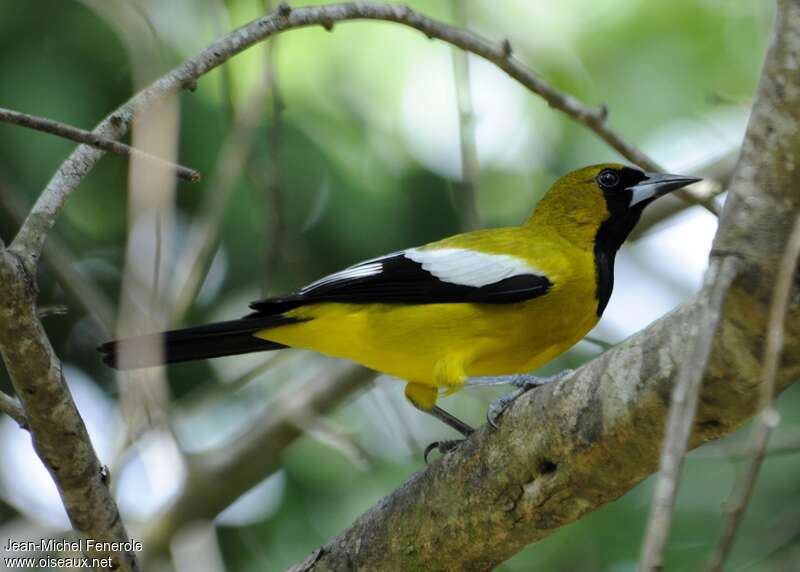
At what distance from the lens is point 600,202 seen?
4.95 metres

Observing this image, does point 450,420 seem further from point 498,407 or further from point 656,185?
point 656,185

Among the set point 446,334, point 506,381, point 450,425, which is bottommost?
point 450,425

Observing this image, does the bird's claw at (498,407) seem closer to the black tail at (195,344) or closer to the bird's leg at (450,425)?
the bird's leg at (450,425)

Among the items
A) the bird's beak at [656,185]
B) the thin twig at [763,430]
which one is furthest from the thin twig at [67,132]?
the bird's beak at [656,185]

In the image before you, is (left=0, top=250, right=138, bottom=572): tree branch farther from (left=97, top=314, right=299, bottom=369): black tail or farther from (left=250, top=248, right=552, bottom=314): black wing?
(left=250, top=248, right=552, bottom=314): black wing

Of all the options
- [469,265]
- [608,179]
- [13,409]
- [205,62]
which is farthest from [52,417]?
[608,179]

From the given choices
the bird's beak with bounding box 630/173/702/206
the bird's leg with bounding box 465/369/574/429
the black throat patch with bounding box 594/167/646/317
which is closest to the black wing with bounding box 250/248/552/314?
the bird's leg with bounding box 465/369/574/429

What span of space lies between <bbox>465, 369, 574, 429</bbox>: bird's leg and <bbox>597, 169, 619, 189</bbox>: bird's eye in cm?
126

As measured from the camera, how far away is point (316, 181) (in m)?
6.18

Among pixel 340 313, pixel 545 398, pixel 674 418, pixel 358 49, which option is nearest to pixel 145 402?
pixel 340 313

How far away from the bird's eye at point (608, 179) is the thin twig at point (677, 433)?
2960 mm

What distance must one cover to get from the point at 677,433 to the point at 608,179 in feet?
11.3

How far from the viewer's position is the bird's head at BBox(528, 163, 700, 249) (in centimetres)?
483

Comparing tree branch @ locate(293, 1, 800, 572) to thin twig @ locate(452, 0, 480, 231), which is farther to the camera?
thin twig @ locate(452, 0, 480, 231)
